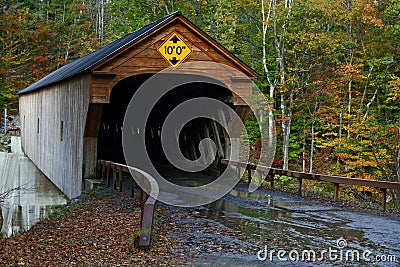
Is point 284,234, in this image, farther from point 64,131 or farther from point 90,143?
point 64,131

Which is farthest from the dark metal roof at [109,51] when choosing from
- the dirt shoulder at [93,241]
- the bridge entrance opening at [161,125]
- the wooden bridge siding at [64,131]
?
the dirt shoulder at [93,241]

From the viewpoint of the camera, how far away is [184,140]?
17578 millimetres

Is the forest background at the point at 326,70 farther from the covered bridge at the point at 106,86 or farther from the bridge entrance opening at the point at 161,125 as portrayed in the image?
the covered bridge at the point at 106,86

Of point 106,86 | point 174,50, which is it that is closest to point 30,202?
point 106,86

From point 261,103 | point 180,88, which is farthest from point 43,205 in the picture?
point 261,103

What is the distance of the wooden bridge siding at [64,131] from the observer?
13.2 metres

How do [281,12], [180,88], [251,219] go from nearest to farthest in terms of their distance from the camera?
[251,219] < [180,88] < [281,12]

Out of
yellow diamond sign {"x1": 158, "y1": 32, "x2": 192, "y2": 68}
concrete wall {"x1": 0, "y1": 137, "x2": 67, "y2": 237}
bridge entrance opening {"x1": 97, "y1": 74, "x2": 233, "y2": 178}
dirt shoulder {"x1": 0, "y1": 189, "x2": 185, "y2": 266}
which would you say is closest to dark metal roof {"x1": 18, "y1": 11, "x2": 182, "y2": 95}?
yellow diamond sign {"x1": 158, "y1": 32, "x2": 192, "y2": 68}

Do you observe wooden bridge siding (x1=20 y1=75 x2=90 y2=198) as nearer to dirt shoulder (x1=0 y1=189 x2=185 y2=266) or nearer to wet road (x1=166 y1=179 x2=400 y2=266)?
dirt shoulder (x1=0 y1=189 x2=185 y2=266)

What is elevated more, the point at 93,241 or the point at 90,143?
the point at 90,143

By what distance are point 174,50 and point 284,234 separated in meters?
6.35

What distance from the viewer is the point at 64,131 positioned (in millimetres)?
15219

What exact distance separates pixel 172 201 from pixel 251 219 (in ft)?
7.42

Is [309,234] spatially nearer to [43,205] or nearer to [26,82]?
[43,205]
